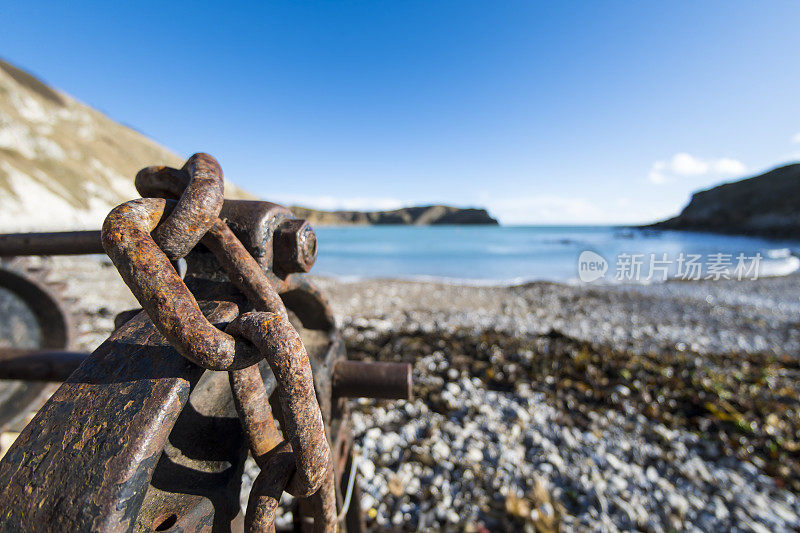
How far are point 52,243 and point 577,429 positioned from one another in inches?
192

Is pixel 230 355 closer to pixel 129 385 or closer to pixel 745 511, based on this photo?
pixel 129 385

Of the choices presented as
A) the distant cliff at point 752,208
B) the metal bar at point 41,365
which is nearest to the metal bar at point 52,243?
the metal bar at point 41,365

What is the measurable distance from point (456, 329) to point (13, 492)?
24.2 ft

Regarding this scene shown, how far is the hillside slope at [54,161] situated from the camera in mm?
36531

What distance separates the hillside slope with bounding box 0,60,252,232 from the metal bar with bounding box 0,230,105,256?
1666 inches

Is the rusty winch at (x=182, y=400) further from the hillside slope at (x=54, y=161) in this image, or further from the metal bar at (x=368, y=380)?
the hillside slope at (x=54, y=161)

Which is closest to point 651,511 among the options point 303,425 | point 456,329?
point 303,425

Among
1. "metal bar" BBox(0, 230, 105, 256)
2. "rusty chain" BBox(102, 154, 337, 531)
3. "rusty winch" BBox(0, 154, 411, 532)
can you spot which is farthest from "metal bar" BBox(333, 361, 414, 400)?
"metal bar" BBox(0, 230, 105, 256)

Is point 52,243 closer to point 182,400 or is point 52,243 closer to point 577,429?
point 182,400

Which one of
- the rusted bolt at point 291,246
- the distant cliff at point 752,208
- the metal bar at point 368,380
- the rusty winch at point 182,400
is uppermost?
the distant cliff at point 752,208

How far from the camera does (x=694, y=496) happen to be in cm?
321

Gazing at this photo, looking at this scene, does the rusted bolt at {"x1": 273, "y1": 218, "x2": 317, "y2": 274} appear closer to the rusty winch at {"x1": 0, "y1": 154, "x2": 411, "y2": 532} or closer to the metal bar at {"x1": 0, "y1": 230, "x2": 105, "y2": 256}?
the rusty winch at {"x1": 0, "y1": 154, "x2": 411, "y2": 532}

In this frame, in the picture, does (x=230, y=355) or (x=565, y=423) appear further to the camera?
(x=565, y=423)

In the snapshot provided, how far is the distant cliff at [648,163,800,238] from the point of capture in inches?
2179
